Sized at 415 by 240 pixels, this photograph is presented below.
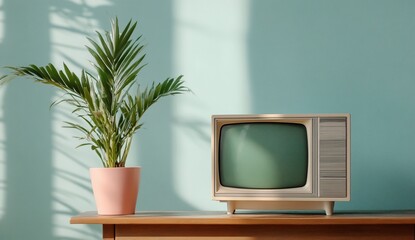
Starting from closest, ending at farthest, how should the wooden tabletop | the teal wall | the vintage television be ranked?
the wooden tabletop
the vintage television
the teal wall

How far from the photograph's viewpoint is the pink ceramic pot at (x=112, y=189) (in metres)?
2.14

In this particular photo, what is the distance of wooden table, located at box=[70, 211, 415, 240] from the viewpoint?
200 cm

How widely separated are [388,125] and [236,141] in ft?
2.36

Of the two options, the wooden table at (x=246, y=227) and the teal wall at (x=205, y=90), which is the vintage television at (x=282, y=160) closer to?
the wooden table at (x=246, y=227)

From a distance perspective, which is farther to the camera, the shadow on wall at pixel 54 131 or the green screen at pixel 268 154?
the shadow on wall at pixel 54 131

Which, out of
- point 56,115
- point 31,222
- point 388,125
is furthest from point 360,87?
point 31,222

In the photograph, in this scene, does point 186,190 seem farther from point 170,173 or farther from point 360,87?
point 360,87

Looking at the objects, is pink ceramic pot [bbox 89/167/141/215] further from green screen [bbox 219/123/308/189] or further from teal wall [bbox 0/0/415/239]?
teal wall [bbox 0/0/415/239]

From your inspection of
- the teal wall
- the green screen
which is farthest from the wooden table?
the teal wall

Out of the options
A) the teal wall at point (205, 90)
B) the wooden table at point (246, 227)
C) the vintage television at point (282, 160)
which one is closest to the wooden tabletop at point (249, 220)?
the wooden table at point (246, 227)

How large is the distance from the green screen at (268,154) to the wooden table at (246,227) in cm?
12

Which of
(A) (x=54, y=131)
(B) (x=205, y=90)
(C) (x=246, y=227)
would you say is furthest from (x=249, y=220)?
(A) (x=54, y=131)

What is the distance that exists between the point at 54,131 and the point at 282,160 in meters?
0.94

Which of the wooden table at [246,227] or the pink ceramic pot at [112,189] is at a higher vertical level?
the pink ceramic pot at [112,189]
